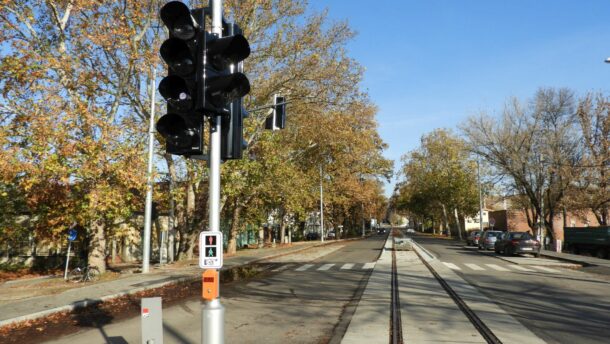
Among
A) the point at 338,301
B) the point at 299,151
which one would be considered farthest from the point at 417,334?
the point at 299,151

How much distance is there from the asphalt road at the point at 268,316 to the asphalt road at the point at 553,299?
11.5 ft

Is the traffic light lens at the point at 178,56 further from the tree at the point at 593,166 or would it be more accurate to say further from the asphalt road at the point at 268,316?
the tree at the point at 593,166

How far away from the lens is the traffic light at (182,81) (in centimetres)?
481

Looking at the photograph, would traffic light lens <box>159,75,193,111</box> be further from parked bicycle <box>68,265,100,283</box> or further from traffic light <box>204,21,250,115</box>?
parked bicycle <box>68,265,100,283</box>

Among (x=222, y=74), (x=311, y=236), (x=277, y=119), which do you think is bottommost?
(x=311, y=236)

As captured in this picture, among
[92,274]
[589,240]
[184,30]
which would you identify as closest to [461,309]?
[184,30]

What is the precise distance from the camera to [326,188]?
2083 inches

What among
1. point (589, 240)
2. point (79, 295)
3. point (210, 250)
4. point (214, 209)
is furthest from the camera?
point (589, 240)

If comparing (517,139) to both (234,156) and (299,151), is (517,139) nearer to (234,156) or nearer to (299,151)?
(299,151)

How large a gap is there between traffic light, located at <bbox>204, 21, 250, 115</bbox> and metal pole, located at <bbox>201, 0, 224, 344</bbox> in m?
0.27

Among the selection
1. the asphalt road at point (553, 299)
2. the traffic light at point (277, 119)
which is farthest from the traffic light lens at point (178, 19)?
the asphalt road at point (553, 299)

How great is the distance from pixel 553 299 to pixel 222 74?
10.6 metres

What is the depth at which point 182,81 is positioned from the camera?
15.9ft

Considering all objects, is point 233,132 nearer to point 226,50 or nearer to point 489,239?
point 226,50
